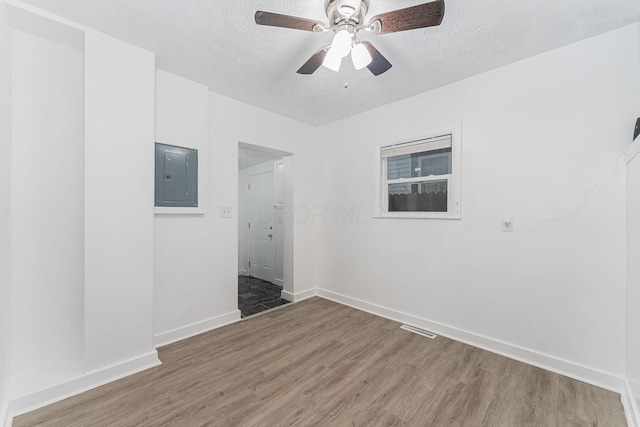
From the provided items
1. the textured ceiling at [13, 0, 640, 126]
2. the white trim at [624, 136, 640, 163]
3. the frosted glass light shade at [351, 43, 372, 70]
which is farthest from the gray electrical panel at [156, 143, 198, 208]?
the white trim at [624, 136, 640, 163]

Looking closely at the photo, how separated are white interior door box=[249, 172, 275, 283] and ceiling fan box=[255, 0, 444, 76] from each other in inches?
132

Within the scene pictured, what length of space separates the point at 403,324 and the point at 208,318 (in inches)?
84.0

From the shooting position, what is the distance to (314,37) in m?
1.90

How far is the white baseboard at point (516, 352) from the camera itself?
1826mm

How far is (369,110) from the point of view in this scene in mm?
3240

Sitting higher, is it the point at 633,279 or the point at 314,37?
the point at 314,37

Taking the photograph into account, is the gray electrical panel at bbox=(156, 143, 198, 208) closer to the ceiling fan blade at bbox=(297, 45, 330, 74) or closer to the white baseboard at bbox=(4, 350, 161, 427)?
the white baseboard at bbox=(4, 350, 161, 427)

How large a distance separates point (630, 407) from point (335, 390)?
182 cm

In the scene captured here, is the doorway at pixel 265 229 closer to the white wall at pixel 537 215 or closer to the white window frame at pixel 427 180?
the white window frame at pixel 427 180

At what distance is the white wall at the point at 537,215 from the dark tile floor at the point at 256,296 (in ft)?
5.76

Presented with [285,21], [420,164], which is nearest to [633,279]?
[420,164]

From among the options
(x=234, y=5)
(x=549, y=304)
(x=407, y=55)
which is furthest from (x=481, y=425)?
(x=234, y=5)

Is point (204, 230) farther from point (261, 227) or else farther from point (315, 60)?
point (261, 227)

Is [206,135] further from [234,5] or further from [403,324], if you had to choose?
[403,324]
